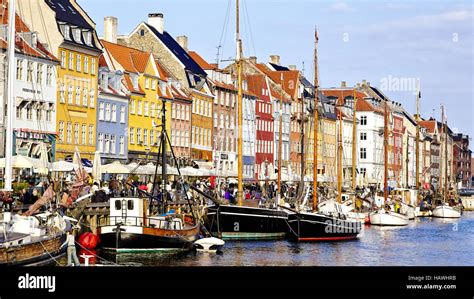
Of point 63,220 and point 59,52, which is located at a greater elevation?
point 59,52

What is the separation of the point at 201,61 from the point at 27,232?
3100 inches

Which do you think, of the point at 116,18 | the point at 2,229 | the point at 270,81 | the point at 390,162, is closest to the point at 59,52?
the point at 116,18

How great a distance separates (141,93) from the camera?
3504 inches

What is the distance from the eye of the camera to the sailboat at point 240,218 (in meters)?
56.6

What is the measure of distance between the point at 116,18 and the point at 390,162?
8720cm

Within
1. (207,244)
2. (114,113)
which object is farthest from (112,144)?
(207,244)

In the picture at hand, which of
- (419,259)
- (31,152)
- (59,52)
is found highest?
(59,52)

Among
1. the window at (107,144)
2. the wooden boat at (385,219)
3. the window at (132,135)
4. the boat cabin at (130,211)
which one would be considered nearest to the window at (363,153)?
the window at (132,135)

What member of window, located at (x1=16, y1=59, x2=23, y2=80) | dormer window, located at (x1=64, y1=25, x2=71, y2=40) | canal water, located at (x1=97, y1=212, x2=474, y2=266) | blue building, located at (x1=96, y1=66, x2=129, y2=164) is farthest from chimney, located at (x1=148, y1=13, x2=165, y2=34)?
canal water, located at (x1=97, y1=212, x2=474, y2=266)

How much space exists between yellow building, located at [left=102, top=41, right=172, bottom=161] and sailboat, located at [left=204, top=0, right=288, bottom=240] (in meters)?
28.6

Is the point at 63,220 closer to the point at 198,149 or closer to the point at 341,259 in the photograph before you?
the point at 341,259

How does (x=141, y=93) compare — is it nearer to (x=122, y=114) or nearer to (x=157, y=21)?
(x=122, y=114)

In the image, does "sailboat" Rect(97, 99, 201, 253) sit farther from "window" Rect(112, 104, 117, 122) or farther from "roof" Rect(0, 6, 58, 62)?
"window" Rect(112, 104, 117, 122)
